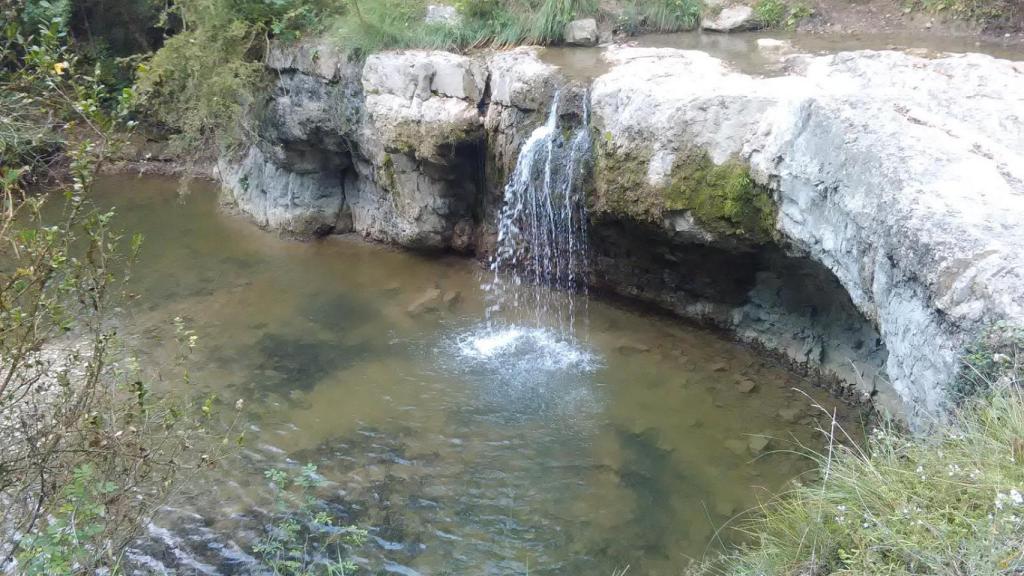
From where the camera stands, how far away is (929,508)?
265 cm

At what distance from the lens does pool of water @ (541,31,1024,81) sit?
673 centimetres

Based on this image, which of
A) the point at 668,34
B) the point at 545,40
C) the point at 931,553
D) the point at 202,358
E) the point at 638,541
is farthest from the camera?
the point at 668,34

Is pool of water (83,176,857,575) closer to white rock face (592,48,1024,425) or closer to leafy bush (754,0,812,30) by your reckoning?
white rock face (592,48,1024,425)

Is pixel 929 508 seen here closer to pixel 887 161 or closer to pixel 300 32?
pixel 887 161

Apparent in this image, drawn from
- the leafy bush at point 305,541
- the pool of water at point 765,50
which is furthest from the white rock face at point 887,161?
the leafy bush at point 305,541

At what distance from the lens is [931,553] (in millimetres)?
2428

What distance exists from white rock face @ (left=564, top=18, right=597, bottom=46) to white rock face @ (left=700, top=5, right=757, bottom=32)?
1.39 metres

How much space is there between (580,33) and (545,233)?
2.21 m

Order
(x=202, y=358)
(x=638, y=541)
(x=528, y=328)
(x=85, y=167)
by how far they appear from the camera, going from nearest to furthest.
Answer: (x=85, y=167), (x=638, y=541), (x=202, y=358), (x=528, y=328)

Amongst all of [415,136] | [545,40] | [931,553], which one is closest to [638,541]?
[931,553]

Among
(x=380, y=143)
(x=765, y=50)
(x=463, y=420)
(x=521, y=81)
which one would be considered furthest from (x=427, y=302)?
(x=765, y=50)

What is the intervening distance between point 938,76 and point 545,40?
3.61m

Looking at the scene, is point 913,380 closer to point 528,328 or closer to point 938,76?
point 938,76

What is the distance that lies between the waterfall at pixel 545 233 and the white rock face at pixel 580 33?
149 centimetres
